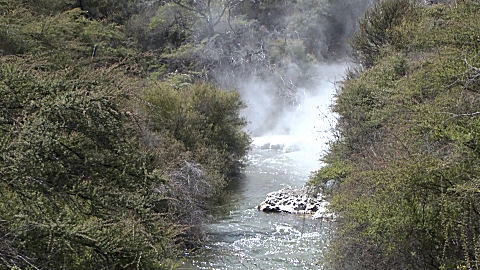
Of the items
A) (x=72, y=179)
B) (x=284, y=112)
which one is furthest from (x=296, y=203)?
(x=284, y=112)

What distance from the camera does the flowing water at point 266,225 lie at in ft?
49.5

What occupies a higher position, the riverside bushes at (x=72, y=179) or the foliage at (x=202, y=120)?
the foliage at (x=202, y=120)

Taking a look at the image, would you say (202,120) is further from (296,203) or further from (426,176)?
(426,176)

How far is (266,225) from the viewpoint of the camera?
1905 cm

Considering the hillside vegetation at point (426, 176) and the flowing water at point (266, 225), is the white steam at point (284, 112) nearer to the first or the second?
the flowing water at point (266, 225)

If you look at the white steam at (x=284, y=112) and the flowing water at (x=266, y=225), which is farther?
the white steam at (x=284, y=112)

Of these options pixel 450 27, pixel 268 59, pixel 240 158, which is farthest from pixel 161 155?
pixel 268 59

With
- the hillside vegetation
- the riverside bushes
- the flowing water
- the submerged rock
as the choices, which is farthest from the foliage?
the riverside bushes

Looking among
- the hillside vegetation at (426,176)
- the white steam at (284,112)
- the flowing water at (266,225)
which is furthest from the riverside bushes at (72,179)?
the white steam at (284,112)

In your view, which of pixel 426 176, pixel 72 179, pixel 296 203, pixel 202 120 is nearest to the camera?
pixel 72 179

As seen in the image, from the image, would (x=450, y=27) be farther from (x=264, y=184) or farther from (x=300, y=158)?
(x=300, y=158)

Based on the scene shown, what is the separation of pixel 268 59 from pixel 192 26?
6.74 m

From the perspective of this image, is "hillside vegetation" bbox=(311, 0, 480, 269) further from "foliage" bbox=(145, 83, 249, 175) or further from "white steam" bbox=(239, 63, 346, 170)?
"white steam" bbox=(239, 63, 346, 170)

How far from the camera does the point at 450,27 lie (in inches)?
498
